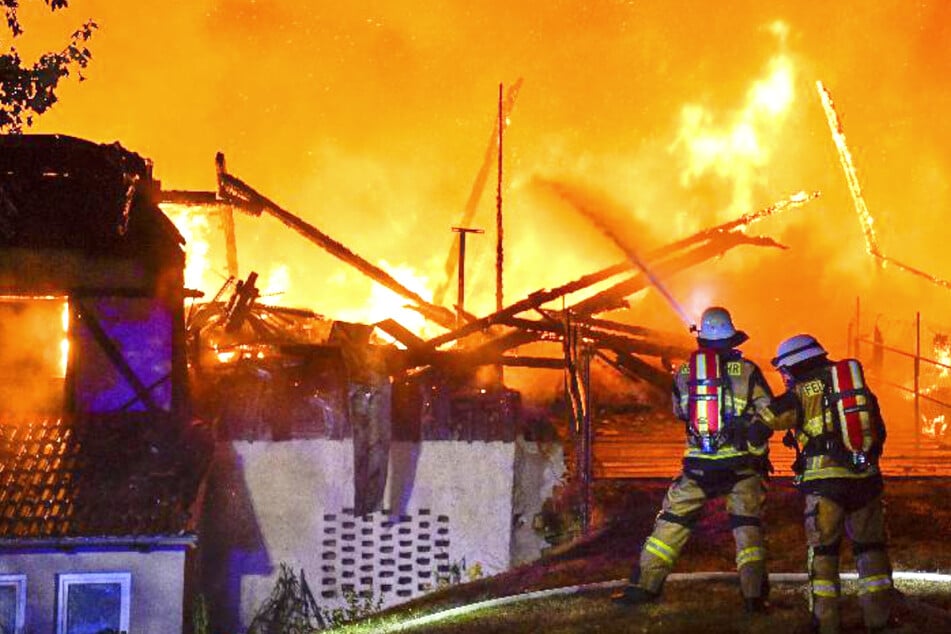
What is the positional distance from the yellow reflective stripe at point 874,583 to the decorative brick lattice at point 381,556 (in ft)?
26.9

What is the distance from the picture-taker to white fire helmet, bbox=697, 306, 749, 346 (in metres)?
9.11

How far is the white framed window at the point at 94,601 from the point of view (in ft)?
46.4

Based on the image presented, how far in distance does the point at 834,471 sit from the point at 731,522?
1.00m

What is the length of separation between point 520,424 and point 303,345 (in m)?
3.33

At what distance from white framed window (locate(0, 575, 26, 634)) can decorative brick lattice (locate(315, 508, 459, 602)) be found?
3.89 m

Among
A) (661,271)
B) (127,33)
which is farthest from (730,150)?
(127,33)

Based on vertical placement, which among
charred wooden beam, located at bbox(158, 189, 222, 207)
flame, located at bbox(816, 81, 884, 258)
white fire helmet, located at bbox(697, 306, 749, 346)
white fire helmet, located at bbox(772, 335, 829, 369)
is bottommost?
white fire helmet, located at bbox(772, 335, 829, 369)

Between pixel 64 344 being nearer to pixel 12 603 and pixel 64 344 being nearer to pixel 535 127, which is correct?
pixel 12 603

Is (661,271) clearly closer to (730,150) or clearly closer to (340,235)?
(730,150)

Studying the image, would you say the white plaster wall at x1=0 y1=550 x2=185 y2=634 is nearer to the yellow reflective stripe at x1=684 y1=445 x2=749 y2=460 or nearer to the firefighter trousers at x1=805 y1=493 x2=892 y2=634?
the yellow reflective stripe at x1=684 y1=445 x2=749 y2=460

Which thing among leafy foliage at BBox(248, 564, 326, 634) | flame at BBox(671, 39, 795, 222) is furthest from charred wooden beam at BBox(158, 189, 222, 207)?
flame at BBox(671, 39, 795, 222)

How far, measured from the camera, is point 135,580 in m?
14.2

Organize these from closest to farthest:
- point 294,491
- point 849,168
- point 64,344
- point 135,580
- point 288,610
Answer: point 135,580 → point 288,610 → point 294,491 → point 64,344 → point 849,168

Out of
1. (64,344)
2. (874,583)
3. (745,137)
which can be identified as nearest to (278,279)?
(745,137)
